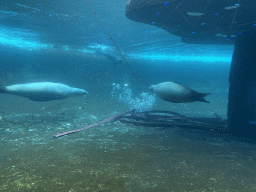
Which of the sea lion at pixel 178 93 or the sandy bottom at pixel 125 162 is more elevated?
the sea lion at pixel 178 93

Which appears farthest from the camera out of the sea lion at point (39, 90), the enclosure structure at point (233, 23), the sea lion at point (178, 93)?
the sea lion at point (39, 90)

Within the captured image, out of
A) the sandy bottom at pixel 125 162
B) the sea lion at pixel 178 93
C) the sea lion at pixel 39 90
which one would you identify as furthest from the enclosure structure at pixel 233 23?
the sea lion at pixel 39 90

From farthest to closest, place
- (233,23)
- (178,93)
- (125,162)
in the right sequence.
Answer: (233,23)
(178,93)
(125,162)

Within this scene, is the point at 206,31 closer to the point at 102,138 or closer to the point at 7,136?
the point at 102,138

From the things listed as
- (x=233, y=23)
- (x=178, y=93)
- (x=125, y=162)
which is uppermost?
(x=233, y=23)

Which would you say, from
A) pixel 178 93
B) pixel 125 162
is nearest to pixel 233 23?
pixel 178 93

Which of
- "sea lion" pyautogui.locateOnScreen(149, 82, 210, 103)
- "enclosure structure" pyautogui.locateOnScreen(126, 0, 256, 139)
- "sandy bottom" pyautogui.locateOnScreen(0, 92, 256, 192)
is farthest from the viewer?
"enclosure structure" pyautogui.locateOnScreen(126, 0, 256, 139)

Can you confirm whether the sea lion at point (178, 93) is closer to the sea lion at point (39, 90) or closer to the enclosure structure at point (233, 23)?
the enclosure structure at point (233, 23)

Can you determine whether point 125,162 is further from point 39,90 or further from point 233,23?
point 233,23

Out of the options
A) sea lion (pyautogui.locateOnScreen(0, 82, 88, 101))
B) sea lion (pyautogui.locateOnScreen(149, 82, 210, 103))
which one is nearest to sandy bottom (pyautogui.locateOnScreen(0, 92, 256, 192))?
sea lion (pyautogui.locateOnScreen(149, 82, 210, 103))

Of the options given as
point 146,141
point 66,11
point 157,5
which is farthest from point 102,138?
point 66,11

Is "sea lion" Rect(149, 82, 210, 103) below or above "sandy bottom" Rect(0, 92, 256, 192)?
above

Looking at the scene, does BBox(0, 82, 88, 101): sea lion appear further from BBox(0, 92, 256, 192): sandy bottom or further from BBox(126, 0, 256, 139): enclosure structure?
BBox(126, 0, 256, 139): enclosure structure

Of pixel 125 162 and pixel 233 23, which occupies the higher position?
pixel 233 23
